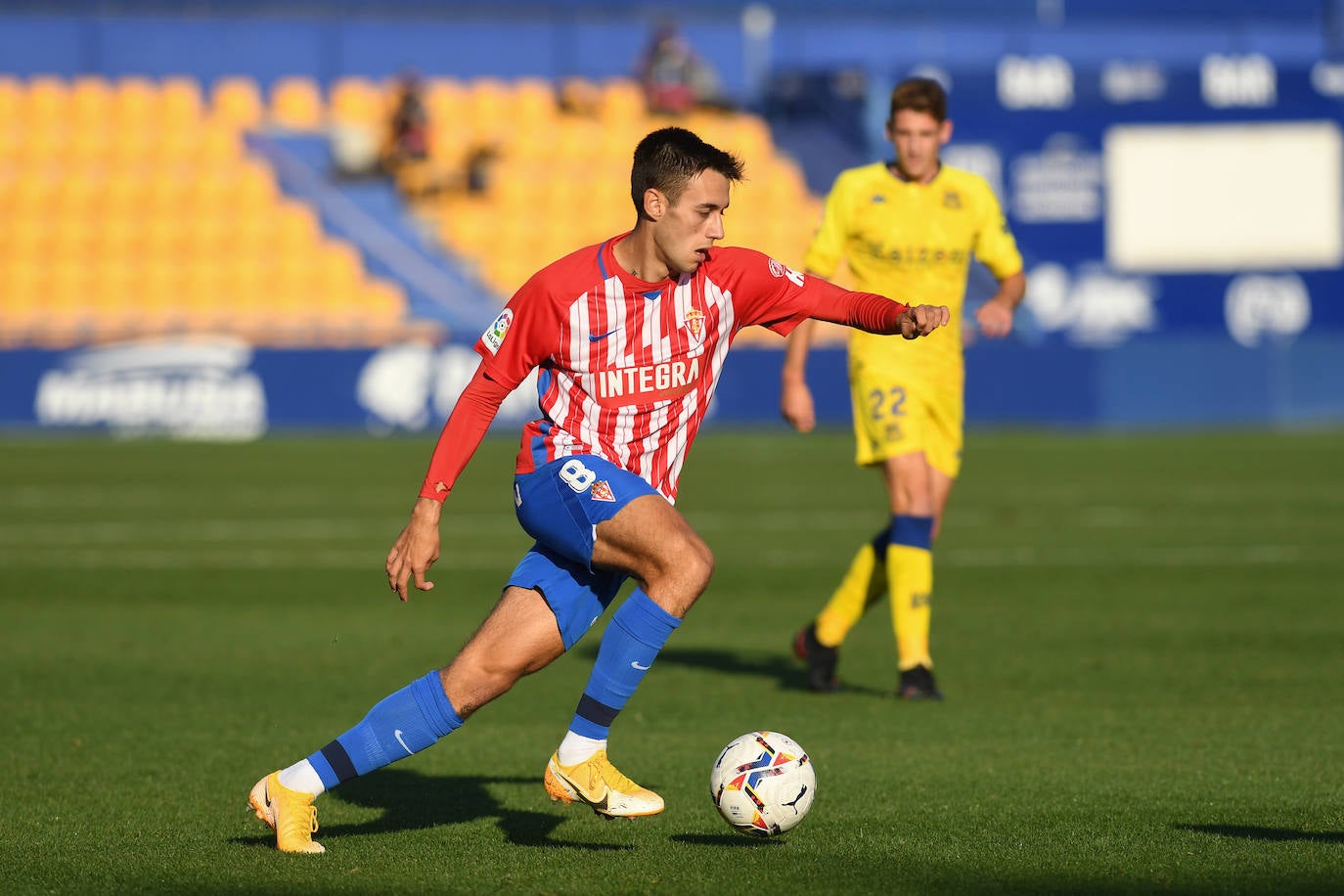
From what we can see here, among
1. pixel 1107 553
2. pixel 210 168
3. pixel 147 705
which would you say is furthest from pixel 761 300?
pixel 210 168

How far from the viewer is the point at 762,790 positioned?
5.11 meters

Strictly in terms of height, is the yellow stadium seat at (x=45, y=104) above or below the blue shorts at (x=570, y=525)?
above

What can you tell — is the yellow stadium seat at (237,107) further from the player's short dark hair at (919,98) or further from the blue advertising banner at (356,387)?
the player's short dark hair at (919,98)

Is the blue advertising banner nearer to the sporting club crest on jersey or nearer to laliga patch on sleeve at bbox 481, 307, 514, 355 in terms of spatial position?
the sporting club crest on jersey

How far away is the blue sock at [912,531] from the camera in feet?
25.4

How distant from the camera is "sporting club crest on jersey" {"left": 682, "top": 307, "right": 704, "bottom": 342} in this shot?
525cm

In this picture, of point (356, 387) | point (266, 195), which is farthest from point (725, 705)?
point (266, 195)

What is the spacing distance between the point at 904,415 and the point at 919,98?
1303 mm

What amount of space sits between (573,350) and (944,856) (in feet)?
5.59

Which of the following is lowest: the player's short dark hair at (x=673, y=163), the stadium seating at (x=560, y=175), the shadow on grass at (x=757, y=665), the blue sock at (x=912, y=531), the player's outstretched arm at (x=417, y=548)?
the shadow on grass at (x=757, y=665)

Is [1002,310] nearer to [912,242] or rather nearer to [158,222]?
[912,242]

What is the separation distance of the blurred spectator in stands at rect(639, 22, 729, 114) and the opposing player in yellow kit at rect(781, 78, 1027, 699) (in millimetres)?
23458

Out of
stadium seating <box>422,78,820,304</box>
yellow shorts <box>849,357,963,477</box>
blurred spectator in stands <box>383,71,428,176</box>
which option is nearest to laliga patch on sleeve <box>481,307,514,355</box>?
yellow shorts <box>849,357,963,477</box>

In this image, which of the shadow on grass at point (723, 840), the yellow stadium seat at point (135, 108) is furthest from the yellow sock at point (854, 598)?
the yellow stadium seat at point (135, 108)
